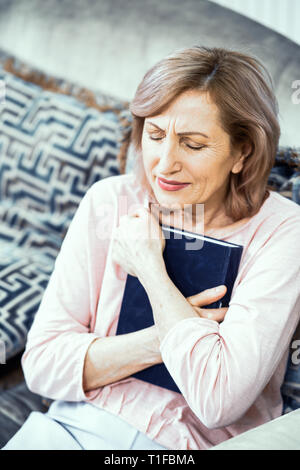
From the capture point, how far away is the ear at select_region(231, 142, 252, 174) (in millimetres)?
1085

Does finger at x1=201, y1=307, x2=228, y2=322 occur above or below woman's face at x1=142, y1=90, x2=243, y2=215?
below

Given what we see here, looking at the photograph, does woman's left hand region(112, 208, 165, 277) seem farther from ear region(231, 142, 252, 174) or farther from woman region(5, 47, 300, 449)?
ear region(231, 142, 252, 174)

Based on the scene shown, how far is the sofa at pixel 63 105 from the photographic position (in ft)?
4.78

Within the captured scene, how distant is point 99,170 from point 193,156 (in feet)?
1.80

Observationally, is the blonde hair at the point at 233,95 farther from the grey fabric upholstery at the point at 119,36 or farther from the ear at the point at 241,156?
the grey fabric upholstery at the point at 119,36

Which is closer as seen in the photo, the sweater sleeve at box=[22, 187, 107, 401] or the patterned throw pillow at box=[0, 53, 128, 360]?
the sweater sleeve at box=[22, 187, 107, 401]

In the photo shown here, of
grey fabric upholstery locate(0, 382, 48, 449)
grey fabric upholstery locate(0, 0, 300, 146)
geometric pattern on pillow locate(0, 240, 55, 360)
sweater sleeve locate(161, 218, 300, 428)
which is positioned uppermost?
grey fabric upholstery locate(0, 0, 300, 146)

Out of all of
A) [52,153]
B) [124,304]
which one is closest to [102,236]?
[124,304]

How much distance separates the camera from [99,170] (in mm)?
1539

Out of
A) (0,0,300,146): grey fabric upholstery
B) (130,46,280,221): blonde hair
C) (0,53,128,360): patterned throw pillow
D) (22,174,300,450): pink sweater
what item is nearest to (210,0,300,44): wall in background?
(0,0,300,146): grey fabric upholstery

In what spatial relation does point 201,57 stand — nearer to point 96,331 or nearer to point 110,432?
point 96,331

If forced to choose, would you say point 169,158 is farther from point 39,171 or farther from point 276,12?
point 276,12

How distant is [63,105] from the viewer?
1.61 meters

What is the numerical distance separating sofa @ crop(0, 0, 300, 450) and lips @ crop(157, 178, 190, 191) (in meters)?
0.41
